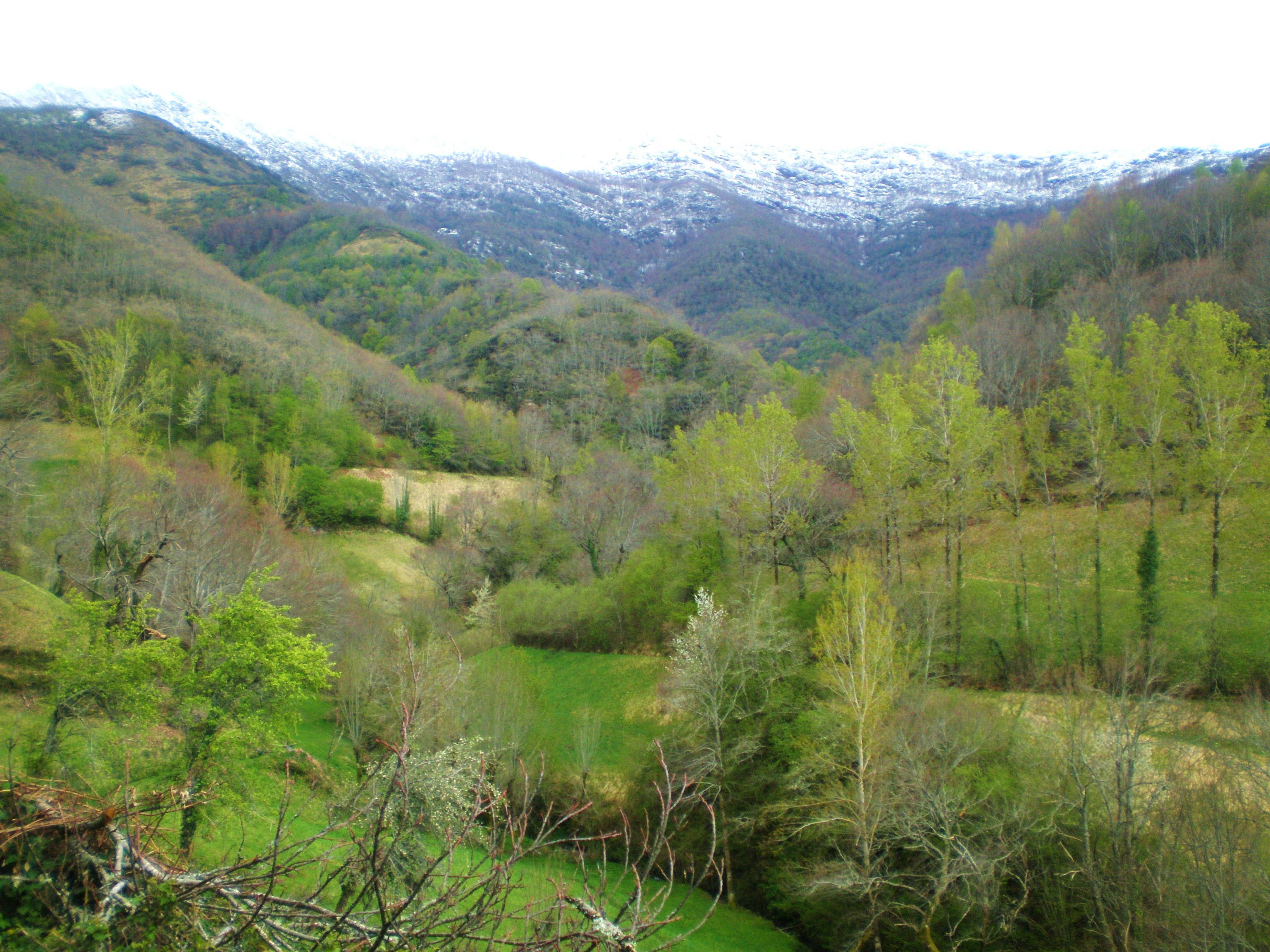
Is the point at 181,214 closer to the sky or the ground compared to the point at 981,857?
closer to the sky

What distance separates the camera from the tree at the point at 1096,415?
2372cm

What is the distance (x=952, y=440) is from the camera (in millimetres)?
24906

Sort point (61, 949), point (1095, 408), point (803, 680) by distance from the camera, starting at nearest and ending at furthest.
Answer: point (61, 949), point (803, 680), point (1095, 408)

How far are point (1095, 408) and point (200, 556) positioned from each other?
115 ft

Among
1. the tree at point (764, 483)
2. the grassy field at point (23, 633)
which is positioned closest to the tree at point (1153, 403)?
the tree at point (764, 483)

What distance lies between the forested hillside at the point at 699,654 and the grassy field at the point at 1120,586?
0.61 feet

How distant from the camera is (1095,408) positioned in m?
24.5

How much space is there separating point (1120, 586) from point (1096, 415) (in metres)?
7.54

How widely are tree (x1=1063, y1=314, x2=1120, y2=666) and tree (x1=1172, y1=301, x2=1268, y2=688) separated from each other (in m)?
2.50

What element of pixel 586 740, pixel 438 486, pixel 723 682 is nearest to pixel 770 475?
pixel 723 682

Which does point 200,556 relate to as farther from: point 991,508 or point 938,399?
point 991,508

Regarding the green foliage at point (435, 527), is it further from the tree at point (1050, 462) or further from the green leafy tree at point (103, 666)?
the tree at point (1050, 462)

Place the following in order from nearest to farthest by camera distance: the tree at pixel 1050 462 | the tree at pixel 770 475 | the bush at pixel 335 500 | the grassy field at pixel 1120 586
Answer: the grassy field at pixel 1120 586 < the tree at pixel 1050 462 < the tree at pixel 770 475 < the bush at pixel 335 500

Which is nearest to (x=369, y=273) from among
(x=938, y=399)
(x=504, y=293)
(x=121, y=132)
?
(x=504, y=293)
